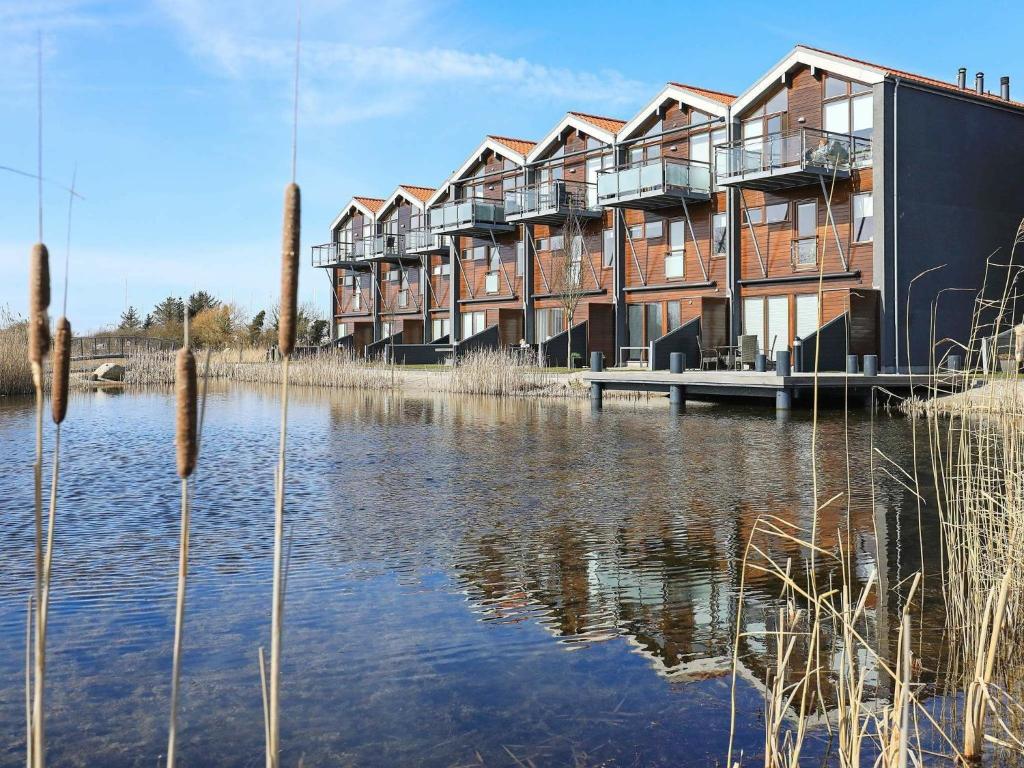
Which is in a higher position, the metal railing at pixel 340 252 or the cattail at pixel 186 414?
the metal railing at pixel 340 252

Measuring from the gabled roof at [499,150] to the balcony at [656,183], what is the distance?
250 inches

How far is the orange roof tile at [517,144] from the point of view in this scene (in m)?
32.8

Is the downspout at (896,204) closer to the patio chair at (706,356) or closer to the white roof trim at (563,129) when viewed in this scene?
the patio chair at (706,356)

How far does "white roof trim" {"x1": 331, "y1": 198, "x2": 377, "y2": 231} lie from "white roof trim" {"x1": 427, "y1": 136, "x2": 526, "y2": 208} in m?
4.80

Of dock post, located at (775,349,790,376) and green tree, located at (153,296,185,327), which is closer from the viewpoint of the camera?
dock post, located at (775,349,790,376)

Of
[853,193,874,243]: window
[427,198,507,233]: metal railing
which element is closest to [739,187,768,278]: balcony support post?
[853,193,874,243]: window

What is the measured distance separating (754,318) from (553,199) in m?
7.63

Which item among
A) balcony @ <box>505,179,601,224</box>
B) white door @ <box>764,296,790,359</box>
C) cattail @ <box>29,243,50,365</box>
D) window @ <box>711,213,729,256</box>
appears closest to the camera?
cattail @ <box>29,243,50,365</box>

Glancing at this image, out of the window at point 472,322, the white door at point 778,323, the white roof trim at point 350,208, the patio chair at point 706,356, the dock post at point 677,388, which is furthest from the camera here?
the white roof trim at point 350,208

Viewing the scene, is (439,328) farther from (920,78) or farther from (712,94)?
(920,78)

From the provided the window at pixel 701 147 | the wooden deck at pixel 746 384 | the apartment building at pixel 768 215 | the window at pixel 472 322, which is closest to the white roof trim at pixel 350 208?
the window at pixel 472 322

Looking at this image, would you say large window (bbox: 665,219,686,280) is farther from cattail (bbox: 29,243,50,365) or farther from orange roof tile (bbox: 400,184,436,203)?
cattail (bbox: 29,243,50,365)

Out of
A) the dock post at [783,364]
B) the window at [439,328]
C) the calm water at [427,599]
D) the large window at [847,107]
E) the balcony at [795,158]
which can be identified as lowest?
the calm water at [427,599]

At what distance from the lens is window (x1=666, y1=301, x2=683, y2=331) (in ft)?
88.2
